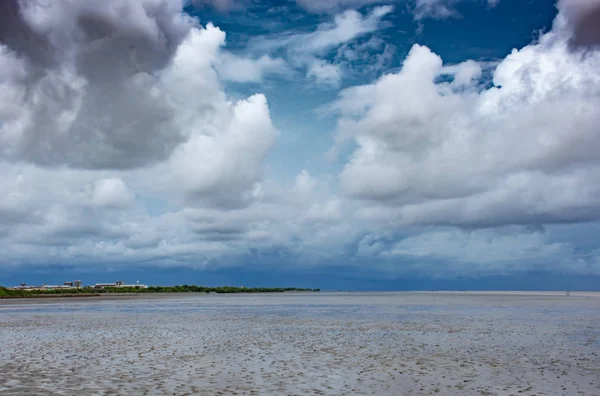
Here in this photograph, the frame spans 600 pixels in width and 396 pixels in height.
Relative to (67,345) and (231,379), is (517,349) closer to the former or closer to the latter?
(231,379)

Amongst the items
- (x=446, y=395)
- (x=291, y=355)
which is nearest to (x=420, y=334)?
(x=291, y=355)

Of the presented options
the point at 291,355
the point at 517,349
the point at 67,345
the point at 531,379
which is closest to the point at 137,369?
the point at 291,355

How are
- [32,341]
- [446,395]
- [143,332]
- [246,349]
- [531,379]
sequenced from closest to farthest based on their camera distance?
1. [446,395]
2. [531,379]
3. [246,349]
4. [32,341]
5. [143,332]

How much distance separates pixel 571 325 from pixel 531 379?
32226mm

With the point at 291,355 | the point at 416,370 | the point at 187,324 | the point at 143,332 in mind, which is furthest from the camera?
the point at 187,324

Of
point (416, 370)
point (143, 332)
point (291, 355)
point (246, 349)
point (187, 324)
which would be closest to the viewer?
point (416, 370)

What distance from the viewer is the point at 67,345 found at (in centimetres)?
3769

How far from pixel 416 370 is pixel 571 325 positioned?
3312cm

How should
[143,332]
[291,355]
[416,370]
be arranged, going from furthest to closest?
[143,332] < [291,355] < [416,370]

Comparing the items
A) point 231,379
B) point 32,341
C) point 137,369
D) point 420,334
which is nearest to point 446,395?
point 231,379

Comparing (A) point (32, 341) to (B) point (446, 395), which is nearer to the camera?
(B) point (446, 395)

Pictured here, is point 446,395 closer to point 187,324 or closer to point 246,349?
point 246,349

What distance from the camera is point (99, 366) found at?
93.5 feet

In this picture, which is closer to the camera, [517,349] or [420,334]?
[517,349]
